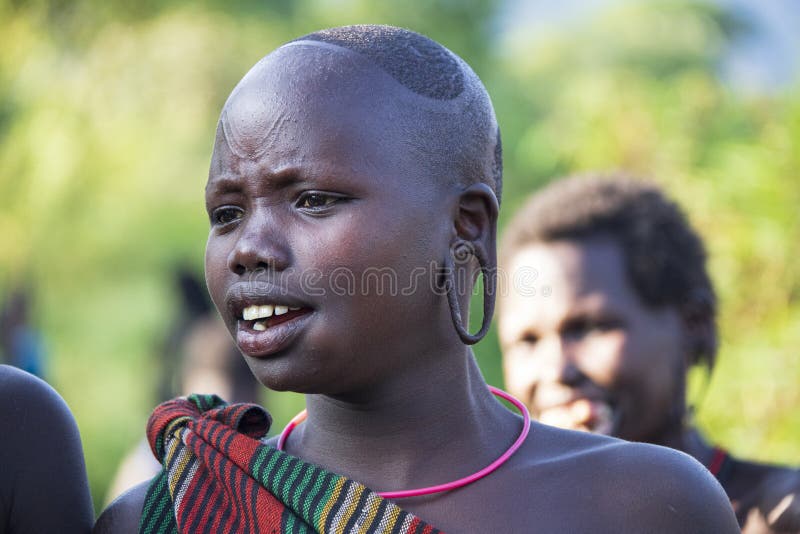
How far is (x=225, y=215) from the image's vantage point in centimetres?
227

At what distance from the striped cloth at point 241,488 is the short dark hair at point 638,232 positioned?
184 cm

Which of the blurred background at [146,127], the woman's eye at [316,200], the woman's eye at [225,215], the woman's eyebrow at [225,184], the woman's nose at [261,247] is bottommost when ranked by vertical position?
the blurred background at [146,127]

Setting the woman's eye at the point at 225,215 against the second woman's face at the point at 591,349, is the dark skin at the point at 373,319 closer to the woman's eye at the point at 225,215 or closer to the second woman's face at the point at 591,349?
the woman's eye at the point at 225,215

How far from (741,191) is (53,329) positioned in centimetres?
878

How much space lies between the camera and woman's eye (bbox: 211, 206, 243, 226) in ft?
7.37

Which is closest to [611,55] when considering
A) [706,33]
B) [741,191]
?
[706,33]

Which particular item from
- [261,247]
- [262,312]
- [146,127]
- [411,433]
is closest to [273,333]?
[262,312]

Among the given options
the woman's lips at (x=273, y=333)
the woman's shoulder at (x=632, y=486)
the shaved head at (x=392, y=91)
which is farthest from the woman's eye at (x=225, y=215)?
the woman's shoulder at (x=632, y=486)

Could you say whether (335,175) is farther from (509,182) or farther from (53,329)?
(53,329)

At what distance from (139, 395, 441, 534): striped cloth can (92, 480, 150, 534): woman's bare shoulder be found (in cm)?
5

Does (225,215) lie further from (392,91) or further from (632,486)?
(632,486)

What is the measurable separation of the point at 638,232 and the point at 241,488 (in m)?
2.21

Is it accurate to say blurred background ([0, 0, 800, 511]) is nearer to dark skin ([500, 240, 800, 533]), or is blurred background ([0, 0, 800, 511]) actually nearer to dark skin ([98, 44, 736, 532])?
dark skin ([500, 240, 800, 533])

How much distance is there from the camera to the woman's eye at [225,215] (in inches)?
88.4
